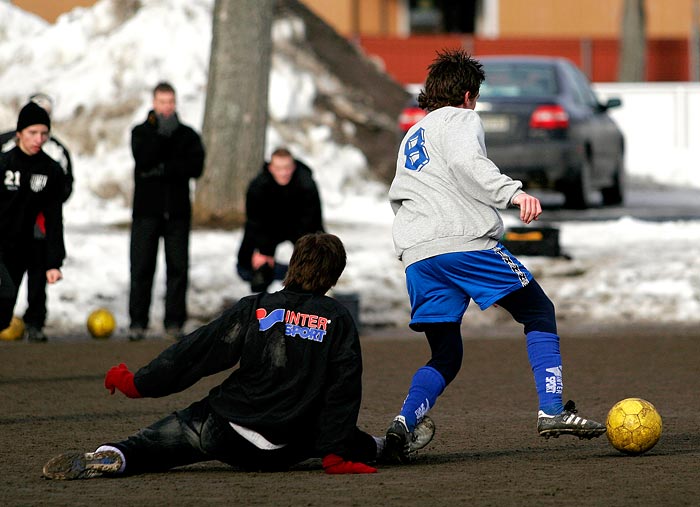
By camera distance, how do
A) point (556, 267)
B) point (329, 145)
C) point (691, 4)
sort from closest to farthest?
point (556, 267) → point (329, 145) → point (691, 4)

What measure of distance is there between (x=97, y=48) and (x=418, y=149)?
57.2 ft

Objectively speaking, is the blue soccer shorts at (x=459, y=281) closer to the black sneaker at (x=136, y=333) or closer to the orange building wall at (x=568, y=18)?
the black sneaker at (x=136, y=333)

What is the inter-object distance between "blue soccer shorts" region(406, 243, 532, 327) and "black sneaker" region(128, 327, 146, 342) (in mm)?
5838

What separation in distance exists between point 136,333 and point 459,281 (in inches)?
237

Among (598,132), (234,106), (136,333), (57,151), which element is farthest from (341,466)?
(598,132)

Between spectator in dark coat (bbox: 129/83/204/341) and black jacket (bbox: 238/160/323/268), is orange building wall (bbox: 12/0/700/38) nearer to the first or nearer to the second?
black jacket (bbox: 238/160/323/268)

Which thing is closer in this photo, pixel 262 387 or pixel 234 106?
pixel 262 387

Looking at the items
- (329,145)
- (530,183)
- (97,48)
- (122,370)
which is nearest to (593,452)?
(122,370)

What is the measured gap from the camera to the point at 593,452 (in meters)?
7.50

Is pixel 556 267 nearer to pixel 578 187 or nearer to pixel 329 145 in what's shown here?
pixel 578 187

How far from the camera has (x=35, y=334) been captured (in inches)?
501

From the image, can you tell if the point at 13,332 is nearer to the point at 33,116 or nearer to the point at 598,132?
the point at 33,116

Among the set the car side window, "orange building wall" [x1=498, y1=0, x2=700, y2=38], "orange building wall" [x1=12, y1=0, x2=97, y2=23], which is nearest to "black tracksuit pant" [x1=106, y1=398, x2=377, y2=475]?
the car side window

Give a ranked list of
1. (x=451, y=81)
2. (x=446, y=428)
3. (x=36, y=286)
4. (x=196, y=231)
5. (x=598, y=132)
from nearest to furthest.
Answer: (x=451, y=81) → (x=446, y=428) → (x=36, y=286) → (x=196, y=231) → (x=598, y=132)
